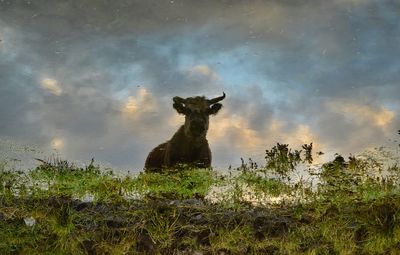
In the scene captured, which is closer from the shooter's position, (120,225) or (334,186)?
(120,225)

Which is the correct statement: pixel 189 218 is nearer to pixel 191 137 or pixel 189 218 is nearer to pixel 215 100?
pixel 191 137

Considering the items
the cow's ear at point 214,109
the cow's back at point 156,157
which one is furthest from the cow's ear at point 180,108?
the cow's back at point 156,157

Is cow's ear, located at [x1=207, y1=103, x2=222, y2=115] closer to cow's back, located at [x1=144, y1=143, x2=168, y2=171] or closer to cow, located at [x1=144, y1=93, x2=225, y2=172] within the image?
cow, located at [x1=144, y1=93, x2=225, y2=172]

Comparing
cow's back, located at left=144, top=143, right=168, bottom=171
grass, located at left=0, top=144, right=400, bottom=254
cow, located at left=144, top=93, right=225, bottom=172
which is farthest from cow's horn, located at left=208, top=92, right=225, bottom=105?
grass, located at left=0, top=144, right=400, bottom=254

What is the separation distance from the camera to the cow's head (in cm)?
1413

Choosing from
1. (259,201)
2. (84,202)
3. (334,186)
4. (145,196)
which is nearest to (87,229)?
(84,202)

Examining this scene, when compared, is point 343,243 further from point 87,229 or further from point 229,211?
point 87,229

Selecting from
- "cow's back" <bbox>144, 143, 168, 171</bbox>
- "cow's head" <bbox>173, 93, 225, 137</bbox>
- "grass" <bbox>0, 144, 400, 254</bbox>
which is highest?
"cow's head" <bbox>173, 93, 225, 137</bbox>

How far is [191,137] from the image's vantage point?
1412cm

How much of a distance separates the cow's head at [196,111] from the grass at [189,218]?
26.6 ft

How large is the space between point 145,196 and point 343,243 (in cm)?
244

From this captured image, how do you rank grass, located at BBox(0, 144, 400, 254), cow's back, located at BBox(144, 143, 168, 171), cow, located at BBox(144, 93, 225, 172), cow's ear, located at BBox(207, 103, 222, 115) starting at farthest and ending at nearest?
cow's back, located at BBox(144, 143, 168, 171) → cow's ear, located at BBox(207, 103, 222, 115) → cow, located at BBox(144, 93, 225, 172) → grass, located at BBox(0, 144, 400, 254)

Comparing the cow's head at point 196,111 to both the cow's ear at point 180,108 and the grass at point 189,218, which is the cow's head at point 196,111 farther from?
the grass at point 189,218

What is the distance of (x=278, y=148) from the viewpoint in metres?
7.32
